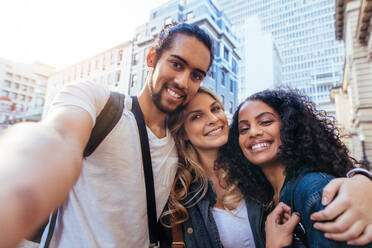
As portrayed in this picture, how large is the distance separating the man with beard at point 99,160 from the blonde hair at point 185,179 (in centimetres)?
19

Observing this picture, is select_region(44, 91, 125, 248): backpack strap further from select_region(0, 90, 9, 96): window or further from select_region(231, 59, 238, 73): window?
select_region(0, 90, 9, 96): window

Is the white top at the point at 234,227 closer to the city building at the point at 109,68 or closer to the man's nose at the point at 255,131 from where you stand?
the man's nose at the point at 255,131

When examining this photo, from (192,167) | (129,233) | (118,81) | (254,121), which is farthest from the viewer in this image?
(118,81)

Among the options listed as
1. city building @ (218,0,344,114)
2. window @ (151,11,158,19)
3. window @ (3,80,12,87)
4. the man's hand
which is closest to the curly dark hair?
the man's hand

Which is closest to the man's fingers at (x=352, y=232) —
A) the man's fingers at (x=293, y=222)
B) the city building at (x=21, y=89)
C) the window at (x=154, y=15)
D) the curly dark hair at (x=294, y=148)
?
the man's fingers at (x=293, y=222)

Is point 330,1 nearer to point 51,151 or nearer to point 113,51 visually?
point 113,51

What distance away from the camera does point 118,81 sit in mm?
23000

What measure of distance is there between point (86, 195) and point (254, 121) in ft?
5.63

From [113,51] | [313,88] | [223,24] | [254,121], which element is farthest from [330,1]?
[254,121]

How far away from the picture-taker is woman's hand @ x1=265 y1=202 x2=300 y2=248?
150cm

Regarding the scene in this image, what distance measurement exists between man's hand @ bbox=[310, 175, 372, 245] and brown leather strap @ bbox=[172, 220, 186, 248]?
1208 millimetres

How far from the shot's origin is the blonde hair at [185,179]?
202 centimetres

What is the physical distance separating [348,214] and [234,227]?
1219 mm

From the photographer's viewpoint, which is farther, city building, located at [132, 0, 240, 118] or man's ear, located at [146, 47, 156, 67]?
city building, located at [132, 0, 240, 118]
